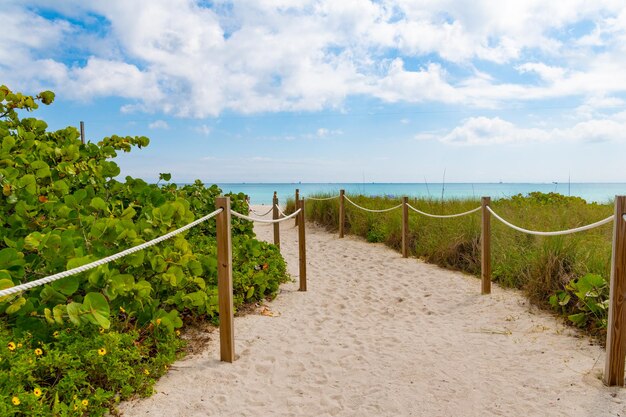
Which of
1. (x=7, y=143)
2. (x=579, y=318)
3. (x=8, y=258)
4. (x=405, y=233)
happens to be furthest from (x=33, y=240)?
(x=405, y=233)

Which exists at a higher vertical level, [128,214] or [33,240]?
[128,214]

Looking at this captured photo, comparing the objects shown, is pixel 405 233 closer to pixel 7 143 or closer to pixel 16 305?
pixel 7 143

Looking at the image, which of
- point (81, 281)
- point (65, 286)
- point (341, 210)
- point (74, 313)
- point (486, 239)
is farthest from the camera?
point (341, 210)

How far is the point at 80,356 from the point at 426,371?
254 centimetres

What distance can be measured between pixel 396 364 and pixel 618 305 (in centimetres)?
169

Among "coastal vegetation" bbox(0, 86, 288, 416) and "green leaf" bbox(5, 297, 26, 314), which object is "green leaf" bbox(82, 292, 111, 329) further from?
"green leaf" bbox(5, 297, 26, 314)

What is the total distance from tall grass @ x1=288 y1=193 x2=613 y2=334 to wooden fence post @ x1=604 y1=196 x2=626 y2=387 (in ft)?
4.83

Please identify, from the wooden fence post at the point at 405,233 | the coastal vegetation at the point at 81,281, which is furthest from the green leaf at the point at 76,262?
the wooden fence post at the point at 405,233

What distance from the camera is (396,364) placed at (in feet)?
12.1

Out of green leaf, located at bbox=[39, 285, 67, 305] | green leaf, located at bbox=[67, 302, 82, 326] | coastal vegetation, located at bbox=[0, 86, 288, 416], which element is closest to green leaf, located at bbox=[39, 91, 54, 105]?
coastal vegetation, located at bbox=[0, 86, 288, 416]

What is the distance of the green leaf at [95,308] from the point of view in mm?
2619

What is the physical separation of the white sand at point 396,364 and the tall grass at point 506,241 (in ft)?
1.35

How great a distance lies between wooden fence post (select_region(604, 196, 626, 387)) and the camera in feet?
10.1

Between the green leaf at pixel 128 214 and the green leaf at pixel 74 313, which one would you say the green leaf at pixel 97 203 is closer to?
the green leaf at pixel 128 214
